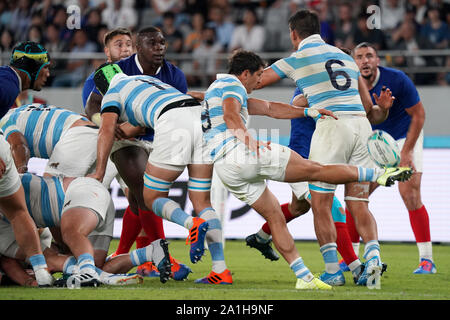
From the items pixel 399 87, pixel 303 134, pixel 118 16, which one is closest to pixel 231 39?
pixel 118 16

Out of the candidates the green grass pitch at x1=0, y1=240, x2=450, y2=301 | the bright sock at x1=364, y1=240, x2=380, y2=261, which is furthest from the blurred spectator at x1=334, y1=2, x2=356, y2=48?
the bright sock at x1=364, y1=240, x2=380, y2=261

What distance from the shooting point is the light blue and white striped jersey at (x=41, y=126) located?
689 centimetres

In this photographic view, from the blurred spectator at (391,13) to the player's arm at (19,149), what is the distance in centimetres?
809

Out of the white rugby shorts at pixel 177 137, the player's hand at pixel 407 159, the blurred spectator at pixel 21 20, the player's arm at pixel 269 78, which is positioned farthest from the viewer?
the blurred spectator at pixel 21 20

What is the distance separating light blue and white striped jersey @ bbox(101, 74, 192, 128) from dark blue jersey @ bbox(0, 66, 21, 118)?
75 centimetres

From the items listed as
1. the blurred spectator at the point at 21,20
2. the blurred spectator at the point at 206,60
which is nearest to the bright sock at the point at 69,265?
the blurred spectator at the point at 206,60

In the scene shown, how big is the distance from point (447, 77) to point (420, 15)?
1214 mm

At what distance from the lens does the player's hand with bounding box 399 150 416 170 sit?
755 centimetres

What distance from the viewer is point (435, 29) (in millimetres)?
12773

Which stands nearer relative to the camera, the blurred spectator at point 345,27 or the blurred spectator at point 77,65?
the blurred spectator at point 345,27

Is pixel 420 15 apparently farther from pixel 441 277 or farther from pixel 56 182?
pixel 56 182

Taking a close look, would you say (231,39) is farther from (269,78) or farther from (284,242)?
(284,242)

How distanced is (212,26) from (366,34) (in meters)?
3.06

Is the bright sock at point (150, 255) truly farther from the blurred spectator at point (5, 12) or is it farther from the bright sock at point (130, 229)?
the blurred spectator at point (5, 12)
